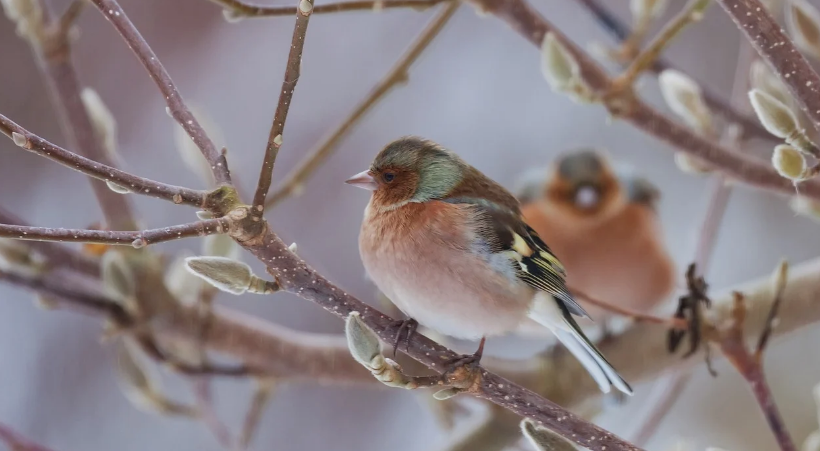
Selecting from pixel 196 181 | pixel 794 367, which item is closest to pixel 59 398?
pixel 196 181

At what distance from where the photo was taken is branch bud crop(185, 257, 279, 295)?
0.46 meters

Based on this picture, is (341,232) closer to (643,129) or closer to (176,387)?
(176,387)

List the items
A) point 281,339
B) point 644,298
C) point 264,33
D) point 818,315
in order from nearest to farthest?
point 818,315 < point 281,339 < point 644,298 < point 264,33

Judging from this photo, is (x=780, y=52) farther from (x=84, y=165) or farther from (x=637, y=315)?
(x=84, y=165)

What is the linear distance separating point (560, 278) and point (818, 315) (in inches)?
12.3

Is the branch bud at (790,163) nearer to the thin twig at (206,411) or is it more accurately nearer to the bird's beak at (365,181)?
the bird's beak at (365,181)

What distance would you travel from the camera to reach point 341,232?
158 cm

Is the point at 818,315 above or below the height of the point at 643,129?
below

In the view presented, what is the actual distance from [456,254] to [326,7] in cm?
24

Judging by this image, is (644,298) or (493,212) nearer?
(493,212)

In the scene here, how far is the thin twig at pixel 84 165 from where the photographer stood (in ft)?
1.27

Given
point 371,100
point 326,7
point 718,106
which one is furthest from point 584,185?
point 326,7

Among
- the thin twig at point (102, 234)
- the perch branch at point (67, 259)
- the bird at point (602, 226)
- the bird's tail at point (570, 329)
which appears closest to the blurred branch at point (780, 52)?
the bird's tail at point (570, 329)

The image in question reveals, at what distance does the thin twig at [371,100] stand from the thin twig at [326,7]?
5 centimetres
